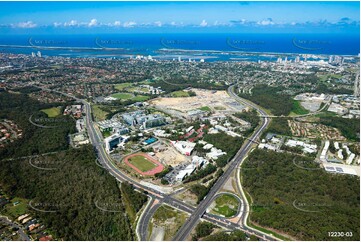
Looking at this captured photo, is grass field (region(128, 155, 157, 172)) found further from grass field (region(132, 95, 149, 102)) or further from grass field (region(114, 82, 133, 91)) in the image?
grass field (region(114, 82, 133, 91))

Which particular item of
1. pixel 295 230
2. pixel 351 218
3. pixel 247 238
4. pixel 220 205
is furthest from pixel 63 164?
pixel 351 218

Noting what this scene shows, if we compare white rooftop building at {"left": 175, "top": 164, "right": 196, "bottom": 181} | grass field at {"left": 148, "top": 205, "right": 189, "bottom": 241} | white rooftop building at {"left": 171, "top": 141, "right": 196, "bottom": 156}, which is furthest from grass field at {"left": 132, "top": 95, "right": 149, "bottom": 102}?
grass field at {"left": 148, "top": 205, "right": 189, "bottom": 241}

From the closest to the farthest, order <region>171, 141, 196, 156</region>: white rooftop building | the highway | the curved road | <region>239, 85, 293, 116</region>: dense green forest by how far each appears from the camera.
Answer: the curved road
the highway
<region>171, 141, 196, 156</region>: white rooftop building
<region>239, 85, 293, 116</region>: dense green forest

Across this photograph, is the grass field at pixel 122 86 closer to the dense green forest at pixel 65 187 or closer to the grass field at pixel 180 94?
the grass field at pixel 180 94

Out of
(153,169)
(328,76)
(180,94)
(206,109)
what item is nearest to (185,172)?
(153,169)

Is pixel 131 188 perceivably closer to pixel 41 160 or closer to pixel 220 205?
pixel 220 205

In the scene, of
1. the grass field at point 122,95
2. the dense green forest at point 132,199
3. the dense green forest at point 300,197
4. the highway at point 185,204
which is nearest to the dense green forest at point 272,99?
the highway at point 185,204
